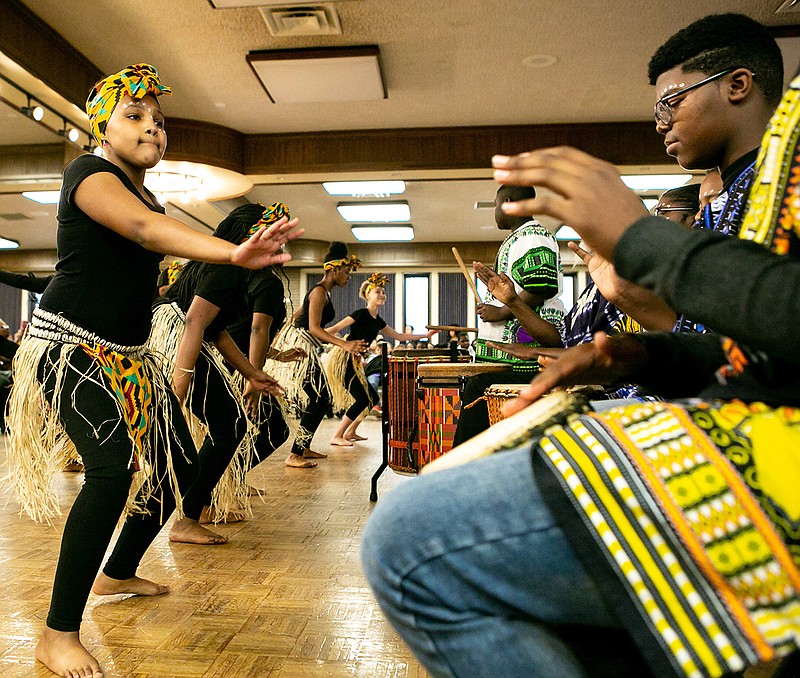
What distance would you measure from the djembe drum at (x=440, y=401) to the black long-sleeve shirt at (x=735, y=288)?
211 cm

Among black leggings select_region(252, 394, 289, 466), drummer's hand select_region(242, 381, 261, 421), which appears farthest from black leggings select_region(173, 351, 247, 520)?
black leggings select_region(252, 394, 289, 466)

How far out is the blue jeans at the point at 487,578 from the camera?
0.66 meters

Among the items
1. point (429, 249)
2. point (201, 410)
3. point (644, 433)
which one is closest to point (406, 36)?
point (201, 410)

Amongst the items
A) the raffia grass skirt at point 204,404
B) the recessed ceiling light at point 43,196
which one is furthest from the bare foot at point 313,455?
the recessed ceiling light at point 43,196

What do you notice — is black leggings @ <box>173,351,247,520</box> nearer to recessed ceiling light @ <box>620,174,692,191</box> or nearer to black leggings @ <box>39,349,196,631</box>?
black leggings @ <box>39,349,196,631</box>

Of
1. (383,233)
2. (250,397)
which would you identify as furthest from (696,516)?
(383,233)

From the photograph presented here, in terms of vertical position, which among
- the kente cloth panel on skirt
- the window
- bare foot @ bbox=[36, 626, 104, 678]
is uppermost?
the kente cloth panel on skirt

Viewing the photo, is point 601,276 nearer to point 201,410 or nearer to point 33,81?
point 201,410

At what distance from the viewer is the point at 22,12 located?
472cm

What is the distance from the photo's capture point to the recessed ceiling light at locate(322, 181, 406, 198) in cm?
838

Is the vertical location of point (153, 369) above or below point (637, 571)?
below

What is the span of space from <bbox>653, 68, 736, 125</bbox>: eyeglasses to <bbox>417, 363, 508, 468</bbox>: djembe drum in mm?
1627

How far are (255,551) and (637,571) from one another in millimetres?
2302

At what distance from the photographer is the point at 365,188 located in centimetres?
866
